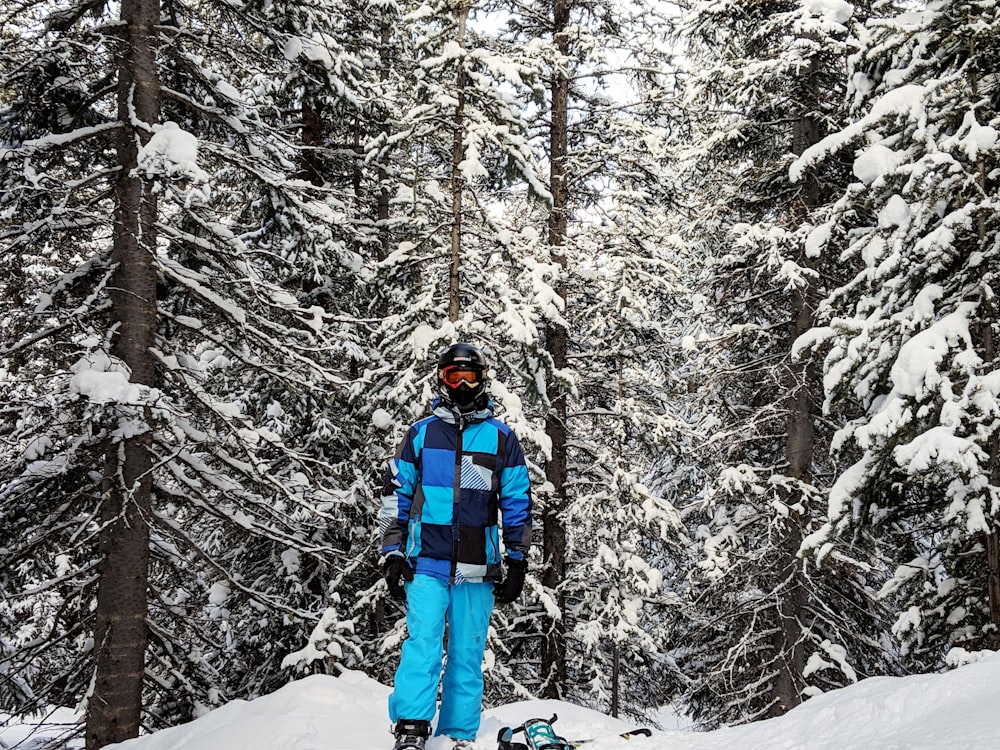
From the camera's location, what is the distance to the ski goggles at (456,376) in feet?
16.7

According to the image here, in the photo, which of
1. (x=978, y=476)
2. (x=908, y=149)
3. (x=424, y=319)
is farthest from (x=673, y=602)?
(x=908, y=149)

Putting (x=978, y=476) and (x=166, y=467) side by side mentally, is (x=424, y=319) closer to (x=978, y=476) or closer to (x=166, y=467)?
(x=166, y=467)

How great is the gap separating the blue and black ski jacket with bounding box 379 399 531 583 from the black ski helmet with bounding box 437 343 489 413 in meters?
0.08

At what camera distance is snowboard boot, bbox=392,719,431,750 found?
14.3 ft

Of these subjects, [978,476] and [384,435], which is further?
[384,435]

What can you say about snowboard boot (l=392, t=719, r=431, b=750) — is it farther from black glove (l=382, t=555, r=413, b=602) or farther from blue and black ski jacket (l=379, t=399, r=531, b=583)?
blue and black ski jacket (l=379, t=399, r=531, b=583)

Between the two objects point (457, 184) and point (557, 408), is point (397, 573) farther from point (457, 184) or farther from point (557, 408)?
point (557, 408)

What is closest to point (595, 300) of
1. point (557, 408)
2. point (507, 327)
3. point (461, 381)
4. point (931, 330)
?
point (557, 408)

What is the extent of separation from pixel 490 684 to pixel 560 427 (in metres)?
4.99

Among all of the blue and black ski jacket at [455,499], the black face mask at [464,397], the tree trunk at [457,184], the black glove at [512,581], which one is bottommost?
the black glove at [512,581]

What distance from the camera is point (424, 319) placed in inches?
412

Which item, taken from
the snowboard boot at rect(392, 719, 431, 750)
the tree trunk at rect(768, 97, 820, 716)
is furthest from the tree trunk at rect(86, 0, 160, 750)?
the tree trunk at rect(768, 97, 820, 716)

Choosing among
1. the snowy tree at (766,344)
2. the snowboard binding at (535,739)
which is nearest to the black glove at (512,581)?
the snowboard binding at (535,739)

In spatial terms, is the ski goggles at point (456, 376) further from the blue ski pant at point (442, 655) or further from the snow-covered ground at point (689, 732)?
the snow-covered ground at point (689, 732)
